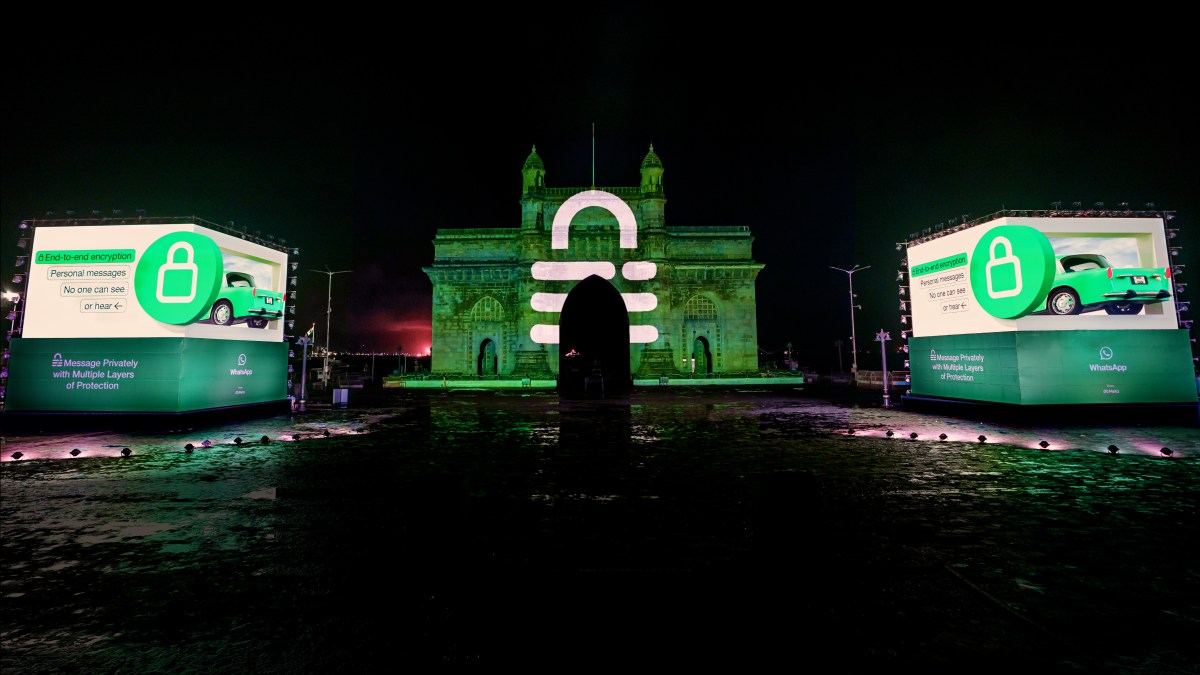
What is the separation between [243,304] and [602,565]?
1915cm

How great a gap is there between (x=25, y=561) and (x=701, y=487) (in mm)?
8227

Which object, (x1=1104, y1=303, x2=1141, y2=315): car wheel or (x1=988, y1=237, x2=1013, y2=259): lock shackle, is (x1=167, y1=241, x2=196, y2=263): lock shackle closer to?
(x1=988, y1=237, x2=1013, y2=259): lock shackle

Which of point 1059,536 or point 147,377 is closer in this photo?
point 1059,536

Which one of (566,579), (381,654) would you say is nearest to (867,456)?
(566,579)

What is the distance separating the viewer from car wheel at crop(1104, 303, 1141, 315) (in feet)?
55.5

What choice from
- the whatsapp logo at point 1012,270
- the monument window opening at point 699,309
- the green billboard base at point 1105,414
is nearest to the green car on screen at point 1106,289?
the whatsapp logo at point 1012,270

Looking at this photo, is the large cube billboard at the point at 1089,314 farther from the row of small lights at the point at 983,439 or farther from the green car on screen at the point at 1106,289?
the row of small lights at the point at 983,439

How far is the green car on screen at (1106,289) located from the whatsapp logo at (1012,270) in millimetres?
787

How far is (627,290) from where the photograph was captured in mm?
48625

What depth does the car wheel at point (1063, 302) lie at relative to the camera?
16.9 m

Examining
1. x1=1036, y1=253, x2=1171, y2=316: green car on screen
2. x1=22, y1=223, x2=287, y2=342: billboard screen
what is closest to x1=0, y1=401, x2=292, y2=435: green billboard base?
x1=22, y1=223, x2=287, y2=342: billboard screen

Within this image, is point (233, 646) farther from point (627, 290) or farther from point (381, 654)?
point (627, 290)

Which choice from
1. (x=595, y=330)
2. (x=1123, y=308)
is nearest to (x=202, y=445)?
(x=1123, y=308)

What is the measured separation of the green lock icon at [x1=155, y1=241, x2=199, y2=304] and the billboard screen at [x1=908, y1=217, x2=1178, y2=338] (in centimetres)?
2691
